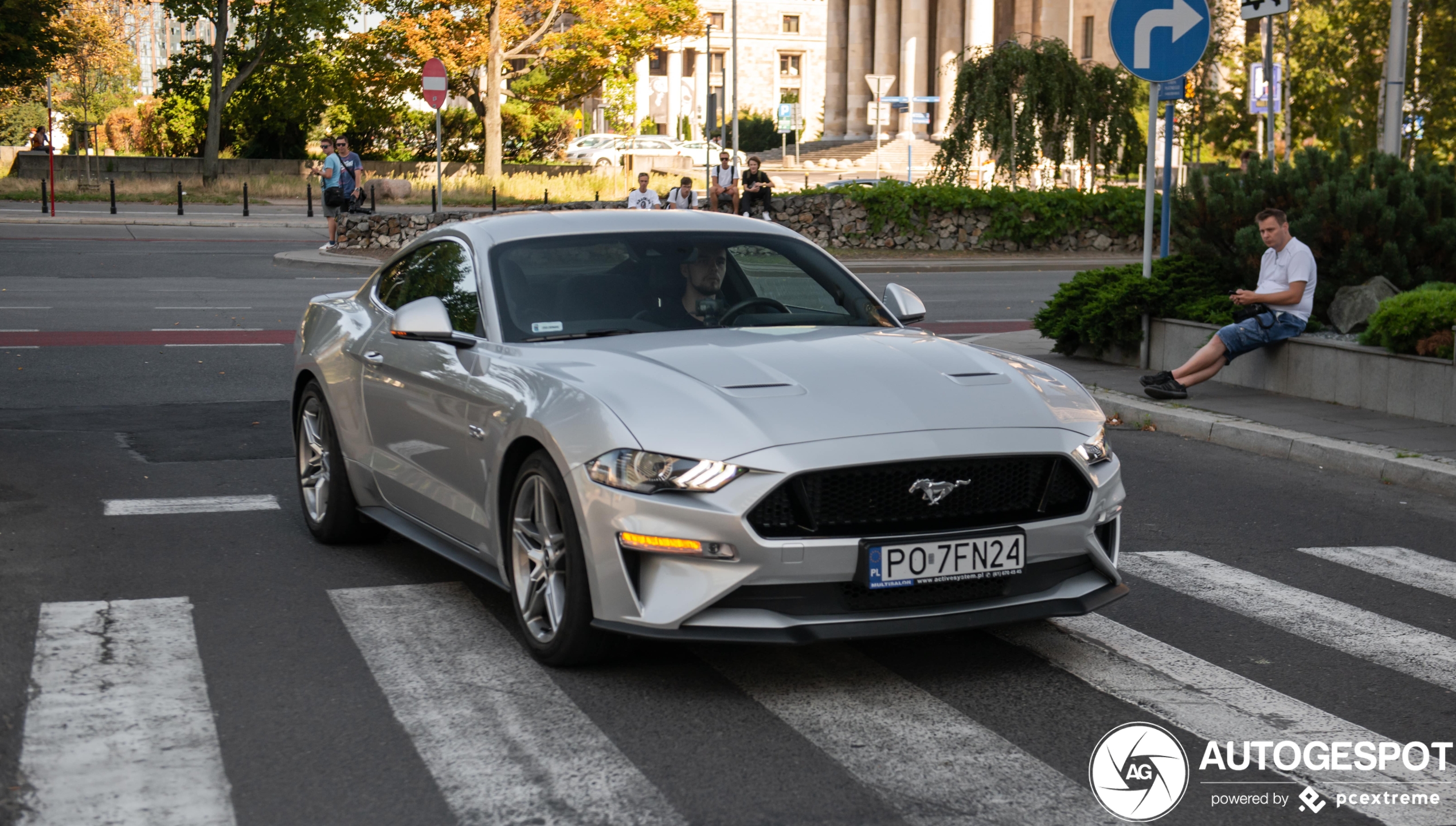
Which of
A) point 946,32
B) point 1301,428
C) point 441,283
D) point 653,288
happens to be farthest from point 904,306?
point 946,32

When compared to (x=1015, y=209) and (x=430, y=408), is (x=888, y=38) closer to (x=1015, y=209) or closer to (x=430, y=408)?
(x=1015, y=209)

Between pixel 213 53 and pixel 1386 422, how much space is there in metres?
47.6

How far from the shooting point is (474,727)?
4855mm

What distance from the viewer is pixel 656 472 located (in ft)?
16.4

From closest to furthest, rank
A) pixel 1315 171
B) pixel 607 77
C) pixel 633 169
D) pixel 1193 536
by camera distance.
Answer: pixel 1193 536 → pixel 1315 171 → pixel 607 77 → pixel 633 169

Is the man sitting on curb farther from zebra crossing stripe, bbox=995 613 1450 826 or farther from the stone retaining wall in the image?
the stone retaining wall

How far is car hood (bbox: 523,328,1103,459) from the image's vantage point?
5.05 m

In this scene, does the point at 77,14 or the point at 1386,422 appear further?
the point at 77,14

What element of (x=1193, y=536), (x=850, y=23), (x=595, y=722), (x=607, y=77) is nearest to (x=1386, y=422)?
(x=1193, y=536)

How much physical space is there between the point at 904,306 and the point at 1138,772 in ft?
8.98

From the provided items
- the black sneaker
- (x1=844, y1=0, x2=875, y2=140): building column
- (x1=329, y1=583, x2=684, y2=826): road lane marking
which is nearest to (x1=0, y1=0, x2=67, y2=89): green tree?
the black sneaker

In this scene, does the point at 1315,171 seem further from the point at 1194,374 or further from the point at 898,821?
the point at 898,821

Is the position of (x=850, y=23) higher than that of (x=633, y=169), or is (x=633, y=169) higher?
(x=850, y=23)

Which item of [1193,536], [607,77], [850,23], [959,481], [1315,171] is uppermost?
[850,23]
